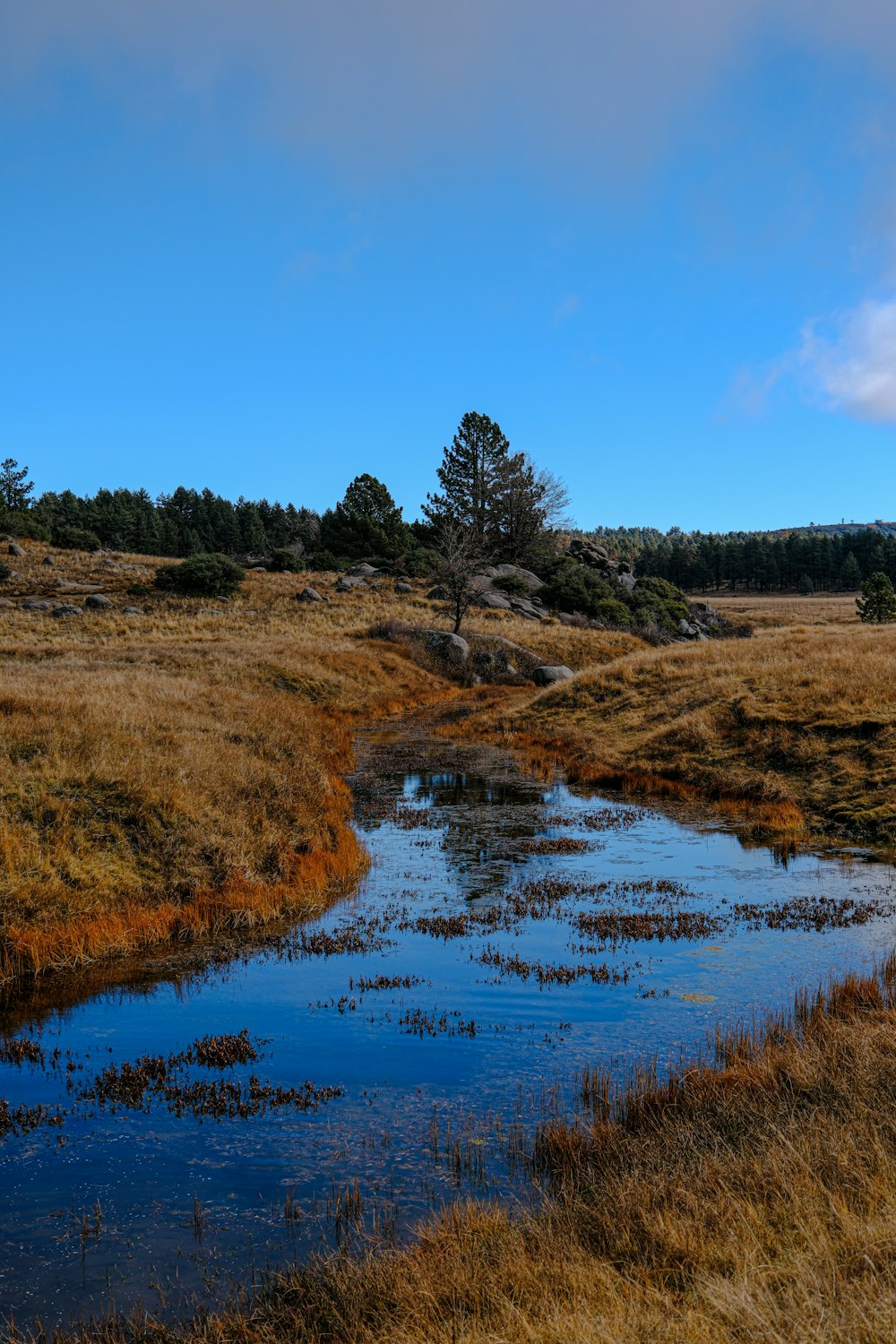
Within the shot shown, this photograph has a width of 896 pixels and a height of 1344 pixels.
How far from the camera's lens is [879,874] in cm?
1573

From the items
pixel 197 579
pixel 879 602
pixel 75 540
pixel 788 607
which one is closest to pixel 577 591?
pixel 879 602

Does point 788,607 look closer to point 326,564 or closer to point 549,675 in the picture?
point 326,564

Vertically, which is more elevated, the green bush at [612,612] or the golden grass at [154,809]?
the green bush at [612,612]

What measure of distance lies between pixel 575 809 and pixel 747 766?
543cm

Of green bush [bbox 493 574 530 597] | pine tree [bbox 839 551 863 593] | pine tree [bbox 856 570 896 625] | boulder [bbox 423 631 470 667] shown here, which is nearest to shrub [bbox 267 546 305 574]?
green bush [bbox 493 574 530 597]

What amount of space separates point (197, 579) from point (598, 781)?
5231 centimetres

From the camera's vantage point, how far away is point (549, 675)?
46.6 meters

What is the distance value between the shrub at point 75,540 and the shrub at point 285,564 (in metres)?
21.0

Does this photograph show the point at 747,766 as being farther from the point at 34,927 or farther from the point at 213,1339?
the point at 213,1339

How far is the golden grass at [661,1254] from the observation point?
4211 millimetres

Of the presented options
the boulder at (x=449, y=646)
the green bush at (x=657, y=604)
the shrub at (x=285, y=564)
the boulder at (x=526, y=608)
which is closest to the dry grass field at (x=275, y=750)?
the boulder at (x=449, y=646)

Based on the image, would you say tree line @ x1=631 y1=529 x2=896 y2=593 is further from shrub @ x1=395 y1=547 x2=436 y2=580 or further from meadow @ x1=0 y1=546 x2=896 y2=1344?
meadow @ x1=0 y1=546 x2=896 y2=1344

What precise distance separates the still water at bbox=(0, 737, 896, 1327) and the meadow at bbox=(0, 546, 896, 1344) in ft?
2.15

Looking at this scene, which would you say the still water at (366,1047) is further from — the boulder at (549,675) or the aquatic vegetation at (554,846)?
the boulder at (549,675)
